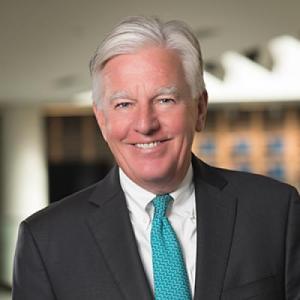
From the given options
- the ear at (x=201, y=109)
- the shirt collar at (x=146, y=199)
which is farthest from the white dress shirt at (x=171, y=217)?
the ear at (x=201, y=109)

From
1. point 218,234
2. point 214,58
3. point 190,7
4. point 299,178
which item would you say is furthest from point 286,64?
point 218,234

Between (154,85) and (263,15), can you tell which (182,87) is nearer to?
(154,85)

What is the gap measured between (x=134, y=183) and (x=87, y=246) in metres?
0.18

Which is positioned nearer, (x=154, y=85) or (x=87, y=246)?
(x=154, y=85)

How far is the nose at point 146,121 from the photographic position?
1597 mm

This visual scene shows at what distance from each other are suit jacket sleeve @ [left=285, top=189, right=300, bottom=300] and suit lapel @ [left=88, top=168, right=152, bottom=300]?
32 cm

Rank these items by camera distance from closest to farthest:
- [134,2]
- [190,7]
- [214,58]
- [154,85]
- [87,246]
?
1. [154,85]
2. [87,246]
3. [134,2]
4. [190,7]
5. [214,58]

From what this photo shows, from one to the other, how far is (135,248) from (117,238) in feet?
0.16

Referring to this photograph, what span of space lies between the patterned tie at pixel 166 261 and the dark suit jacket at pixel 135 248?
0.03m

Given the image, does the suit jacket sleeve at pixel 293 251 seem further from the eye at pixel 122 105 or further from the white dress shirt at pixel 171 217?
the eye at pixel 122 105

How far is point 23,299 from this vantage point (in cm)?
169

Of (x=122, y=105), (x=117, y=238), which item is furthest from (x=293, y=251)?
(x=122, y=105)

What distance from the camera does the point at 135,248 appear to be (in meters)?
1.69

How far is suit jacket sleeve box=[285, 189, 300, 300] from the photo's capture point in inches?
67.5
